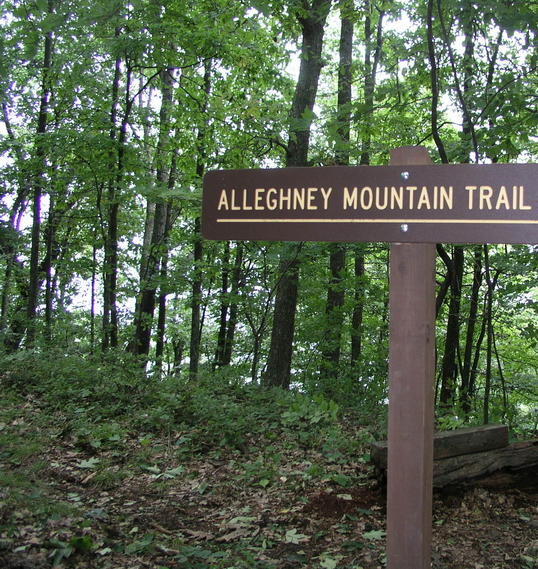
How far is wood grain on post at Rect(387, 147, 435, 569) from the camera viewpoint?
8.07ft

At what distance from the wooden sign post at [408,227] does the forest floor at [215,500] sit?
1263mm

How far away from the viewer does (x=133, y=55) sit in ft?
29.6

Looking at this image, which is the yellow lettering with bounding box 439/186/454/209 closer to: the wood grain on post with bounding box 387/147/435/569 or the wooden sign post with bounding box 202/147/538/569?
the wooden sign post with bounding box 202/147/538/569

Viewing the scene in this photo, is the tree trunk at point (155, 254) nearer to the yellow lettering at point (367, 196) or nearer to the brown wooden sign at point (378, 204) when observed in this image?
the brown wooden sign at point (378, 204)

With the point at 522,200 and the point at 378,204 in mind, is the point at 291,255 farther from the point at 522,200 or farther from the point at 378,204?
the point at 522,200

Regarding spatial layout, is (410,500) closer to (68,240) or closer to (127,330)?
(127,330)

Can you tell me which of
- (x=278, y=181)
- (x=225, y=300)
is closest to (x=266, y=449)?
(x=278, y=181)

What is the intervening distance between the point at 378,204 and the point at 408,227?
17cm

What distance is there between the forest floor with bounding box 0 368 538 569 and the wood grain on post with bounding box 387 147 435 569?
1133 mm

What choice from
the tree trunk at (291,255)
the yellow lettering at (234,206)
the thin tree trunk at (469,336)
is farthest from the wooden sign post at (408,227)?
the tree trunk at (291,255)

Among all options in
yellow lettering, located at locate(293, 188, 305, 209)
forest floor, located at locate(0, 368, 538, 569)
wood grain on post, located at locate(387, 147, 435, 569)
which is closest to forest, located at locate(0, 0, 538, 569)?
forest floor, located at locate(0, 368, 538, 569)

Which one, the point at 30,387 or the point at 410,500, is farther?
the point at 30,387

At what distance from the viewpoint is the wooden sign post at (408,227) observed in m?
2.36

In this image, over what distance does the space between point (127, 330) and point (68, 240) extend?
20.2 feet
